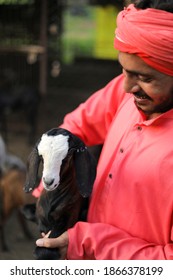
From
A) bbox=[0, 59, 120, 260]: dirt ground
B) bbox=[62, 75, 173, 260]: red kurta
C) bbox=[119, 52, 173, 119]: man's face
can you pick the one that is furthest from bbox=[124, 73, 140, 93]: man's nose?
bbox=[0, 59, 120, 260]: dirt ground

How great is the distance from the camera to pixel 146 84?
1.41 meters

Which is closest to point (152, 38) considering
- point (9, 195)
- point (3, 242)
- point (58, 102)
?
point (9, 195)

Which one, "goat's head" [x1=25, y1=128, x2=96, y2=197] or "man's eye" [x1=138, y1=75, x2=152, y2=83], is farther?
"goat's head" [x1=25, y1=128, x2=96, y2=197]

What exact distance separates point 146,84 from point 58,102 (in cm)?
906

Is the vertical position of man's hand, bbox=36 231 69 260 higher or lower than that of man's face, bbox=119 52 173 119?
lower

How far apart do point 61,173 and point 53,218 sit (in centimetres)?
16

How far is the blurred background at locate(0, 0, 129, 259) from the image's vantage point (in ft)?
27.4

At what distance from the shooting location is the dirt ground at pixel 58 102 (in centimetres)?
756

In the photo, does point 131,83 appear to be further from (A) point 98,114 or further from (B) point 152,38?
(A) point 98,114

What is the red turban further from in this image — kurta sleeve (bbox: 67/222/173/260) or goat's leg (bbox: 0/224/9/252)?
goat's leg (bbox: 0/224/9/252)

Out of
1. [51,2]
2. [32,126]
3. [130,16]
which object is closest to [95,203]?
[130,16]

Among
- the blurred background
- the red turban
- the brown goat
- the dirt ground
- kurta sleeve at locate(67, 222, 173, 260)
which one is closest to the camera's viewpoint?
the red turban

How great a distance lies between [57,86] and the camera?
11078 mm
